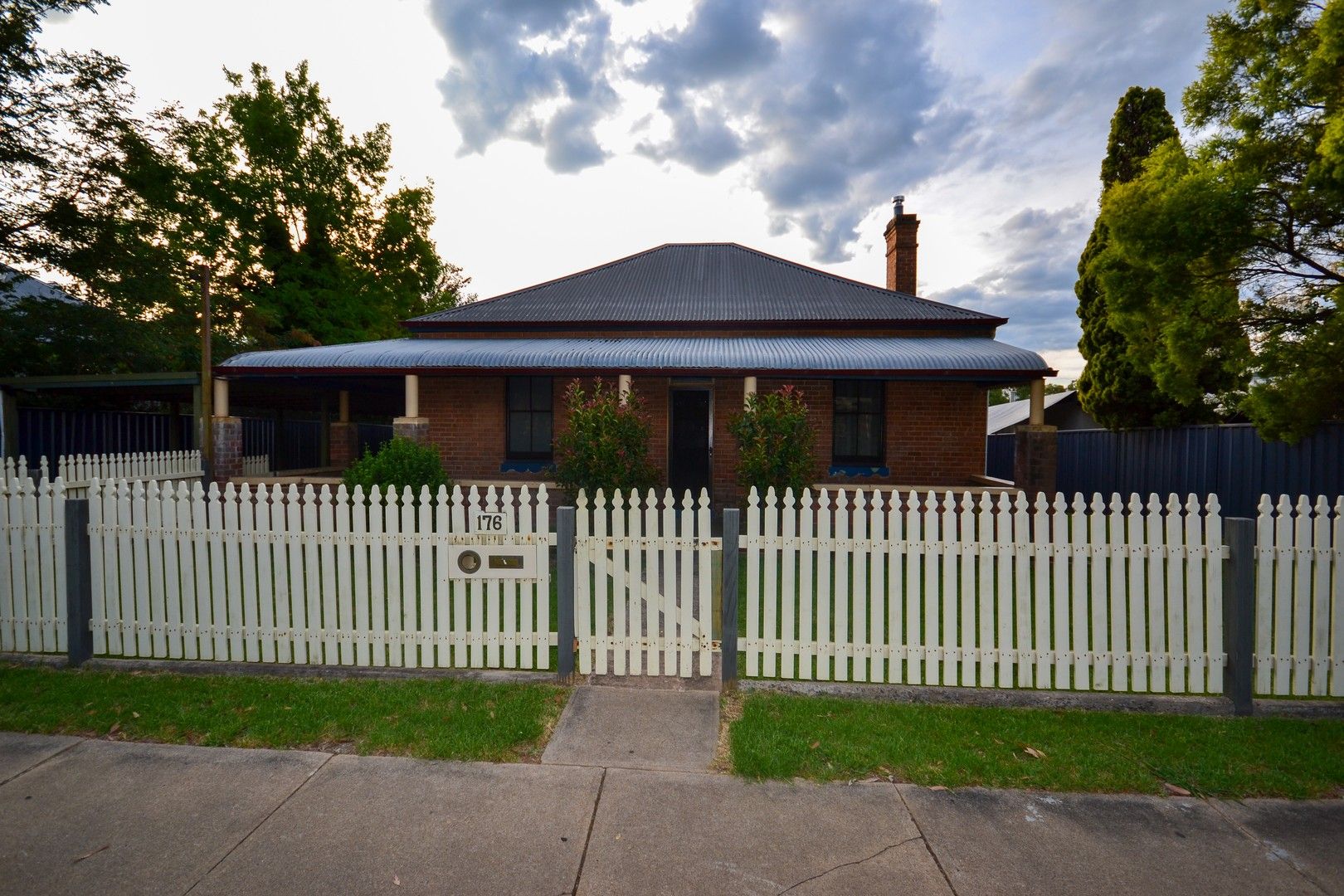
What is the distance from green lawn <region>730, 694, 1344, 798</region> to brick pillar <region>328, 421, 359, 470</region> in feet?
48.2

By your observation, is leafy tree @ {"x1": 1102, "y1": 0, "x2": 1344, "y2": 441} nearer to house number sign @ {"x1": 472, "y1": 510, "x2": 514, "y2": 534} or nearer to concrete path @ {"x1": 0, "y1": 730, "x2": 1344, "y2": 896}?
concrete path @ {"x1": 0, "y1": 730, "x2": 1344, "y2": 896}

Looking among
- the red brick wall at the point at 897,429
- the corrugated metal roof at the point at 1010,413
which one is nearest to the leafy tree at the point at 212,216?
the red brick wall at the point at 897,429

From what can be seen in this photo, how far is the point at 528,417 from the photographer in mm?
13008

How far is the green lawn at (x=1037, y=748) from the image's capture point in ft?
11.1

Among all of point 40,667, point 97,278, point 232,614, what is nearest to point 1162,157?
point 232,614

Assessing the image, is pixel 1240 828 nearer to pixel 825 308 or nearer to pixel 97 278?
pixel 825 308

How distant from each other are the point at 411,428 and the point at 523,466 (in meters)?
2.41

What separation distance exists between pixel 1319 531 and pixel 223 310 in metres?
29.8

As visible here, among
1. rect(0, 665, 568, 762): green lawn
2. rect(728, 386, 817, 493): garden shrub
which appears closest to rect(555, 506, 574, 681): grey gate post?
rect(0, 665, 568, 762): green lawn

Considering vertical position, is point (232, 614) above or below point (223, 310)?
below

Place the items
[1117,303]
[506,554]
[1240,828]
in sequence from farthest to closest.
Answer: [1117,303] → [506,554] → [1240,828]

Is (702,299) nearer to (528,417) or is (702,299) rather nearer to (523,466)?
(528,417)

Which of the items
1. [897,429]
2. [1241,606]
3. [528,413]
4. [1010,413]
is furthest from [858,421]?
[1010,413]

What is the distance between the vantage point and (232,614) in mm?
4711
